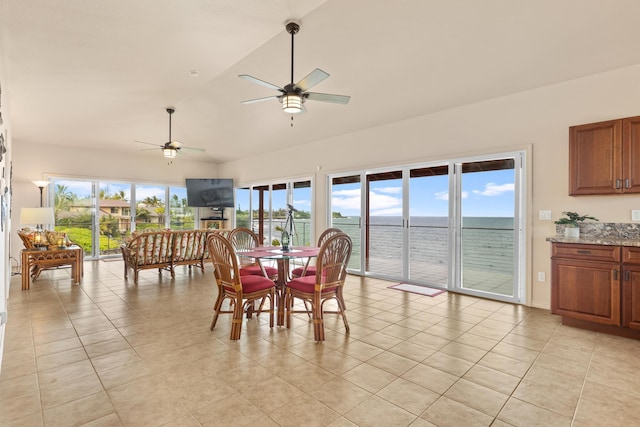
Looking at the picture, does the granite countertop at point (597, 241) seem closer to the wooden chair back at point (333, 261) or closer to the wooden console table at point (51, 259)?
the wooden chair back at point (333, 261)

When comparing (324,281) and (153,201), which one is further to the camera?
(153,201)

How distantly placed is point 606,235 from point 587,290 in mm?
743

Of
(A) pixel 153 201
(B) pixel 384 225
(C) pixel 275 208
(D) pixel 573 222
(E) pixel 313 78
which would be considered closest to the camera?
(E) pixel 313 78

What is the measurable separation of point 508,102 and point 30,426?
5.38 metres

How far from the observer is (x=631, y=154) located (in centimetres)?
317

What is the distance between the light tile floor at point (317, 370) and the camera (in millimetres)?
1873

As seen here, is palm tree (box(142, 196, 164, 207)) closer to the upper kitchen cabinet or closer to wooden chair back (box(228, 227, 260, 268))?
wooden chair back (box(228, 227, 260, 268))

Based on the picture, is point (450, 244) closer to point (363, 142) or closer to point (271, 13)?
point (363, 142)

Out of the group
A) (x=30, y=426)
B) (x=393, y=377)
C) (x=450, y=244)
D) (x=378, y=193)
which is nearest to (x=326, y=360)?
(x=393, y=377)

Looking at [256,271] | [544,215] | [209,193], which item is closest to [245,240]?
[256,271]

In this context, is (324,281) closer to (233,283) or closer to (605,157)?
(233,283)

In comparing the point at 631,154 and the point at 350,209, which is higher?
the point at 631,154

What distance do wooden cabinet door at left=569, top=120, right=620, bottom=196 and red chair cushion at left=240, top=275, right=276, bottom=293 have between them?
3508 mm

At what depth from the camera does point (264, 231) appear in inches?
337
